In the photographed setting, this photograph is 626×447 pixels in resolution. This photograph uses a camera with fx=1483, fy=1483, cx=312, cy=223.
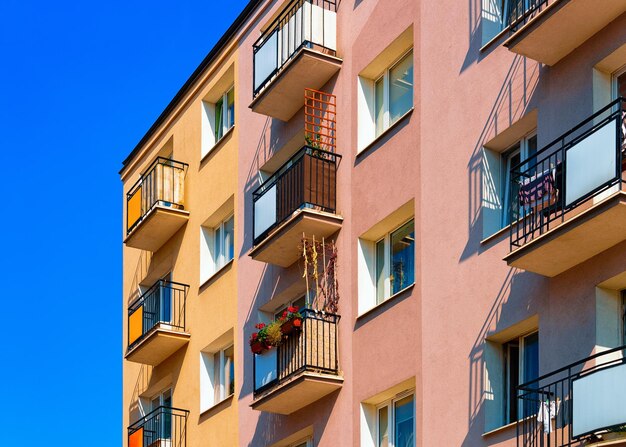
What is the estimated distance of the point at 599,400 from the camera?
18.0m

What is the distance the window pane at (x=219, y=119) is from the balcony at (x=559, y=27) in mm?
13971

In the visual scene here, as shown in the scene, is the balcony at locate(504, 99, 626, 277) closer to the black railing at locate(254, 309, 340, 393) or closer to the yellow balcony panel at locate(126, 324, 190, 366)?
the black railing at locate(254, 309, 340, 393)

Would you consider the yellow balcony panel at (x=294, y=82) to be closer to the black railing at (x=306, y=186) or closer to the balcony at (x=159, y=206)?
the black railing at (x=306, y=186)

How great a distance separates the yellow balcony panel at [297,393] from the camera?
2558 centimetres

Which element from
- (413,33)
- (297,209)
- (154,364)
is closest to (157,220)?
(154,364)

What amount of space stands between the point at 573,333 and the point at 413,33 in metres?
7.68

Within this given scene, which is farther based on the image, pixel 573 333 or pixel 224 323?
pixel 224 323

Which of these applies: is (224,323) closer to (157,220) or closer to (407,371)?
(157,220)

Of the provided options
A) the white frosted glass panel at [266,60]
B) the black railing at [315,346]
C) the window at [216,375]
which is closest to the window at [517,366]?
the black railing at [315,346]

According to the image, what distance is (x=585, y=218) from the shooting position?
18.9m

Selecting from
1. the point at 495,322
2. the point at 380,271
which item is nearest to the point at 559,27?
the point at 495,322

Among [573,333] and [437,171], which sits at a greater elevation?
[437,171]

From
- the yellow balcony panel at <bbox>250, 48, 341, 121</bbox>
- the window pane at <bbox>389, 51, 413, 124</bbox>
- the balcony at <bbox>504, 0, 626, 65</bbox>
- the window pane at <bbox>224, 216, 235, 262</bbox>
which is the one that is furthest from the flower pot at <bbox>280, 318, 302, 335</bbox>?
the balcony at <bbox>504, 0, 626, 65</bbox>

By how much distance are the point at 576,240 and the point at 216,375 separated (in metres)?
14.4
